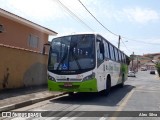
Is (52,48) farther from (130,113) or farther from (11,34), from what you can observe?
(11,34)

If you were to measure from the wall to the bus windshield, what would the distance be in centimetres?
225

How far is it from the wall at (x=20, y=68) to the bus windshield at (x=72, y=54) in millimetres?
2249

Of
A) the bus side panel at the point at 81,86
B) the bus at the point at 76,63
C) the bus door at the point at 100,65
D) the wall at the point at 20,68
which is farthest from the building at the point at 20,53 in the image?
the bus door at the point at 100,65

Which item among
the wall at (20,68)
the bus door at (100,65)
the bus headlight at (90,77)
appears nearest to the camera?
the bus headlight at (90,77)

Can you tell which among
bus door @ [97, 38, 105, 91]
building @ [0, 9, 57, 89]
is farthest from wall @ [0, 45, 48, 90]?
bus door @ [97, 38, 105, 91]

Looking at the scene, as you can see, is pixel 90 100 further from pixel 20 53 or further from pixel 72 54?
pixel 20 53

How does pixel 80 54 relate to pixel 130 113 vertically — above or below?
above

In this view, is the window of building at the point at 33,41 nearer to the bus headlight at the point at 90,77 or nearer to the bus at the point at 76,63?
the bus at the point at 76,63

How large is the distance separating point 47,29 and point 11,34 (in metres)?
4.70

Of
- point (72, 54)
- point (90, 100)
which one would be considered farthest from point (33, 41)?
point (90, 100)

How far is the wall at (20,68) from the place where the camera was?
573 inches

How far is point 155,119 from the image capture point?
917 centimetres

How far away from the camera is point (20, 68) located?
1616 centimetres

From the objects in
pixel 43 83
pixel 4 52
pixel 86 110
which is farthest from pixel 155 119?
pixel 43 83
